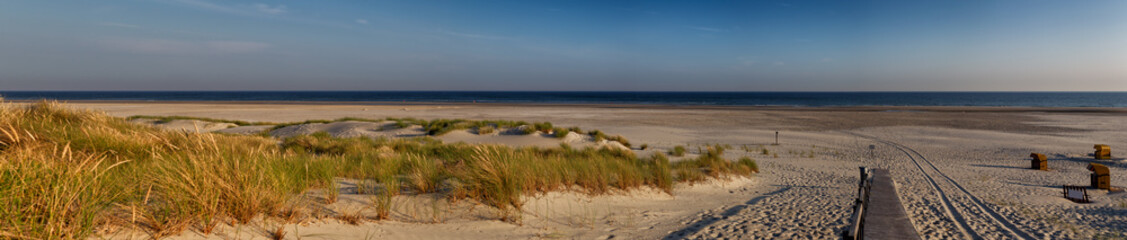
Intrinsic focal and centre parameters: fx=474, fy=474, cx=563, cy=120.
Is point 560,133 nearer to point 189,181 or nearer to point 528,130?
point 528,130

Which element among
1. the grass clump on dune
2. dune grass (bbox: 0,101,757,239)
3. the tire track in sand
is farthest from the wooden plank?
the grass clump on dune

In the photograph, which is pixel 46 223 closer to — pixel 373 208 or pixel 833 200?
pixel 373 208

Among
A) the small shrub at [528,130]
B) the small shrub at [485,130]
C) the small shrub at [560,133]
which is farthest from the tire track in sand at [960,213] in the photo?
the small shrub at [485,130]

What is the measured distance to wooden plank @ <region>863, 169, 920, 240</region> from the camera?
5.68 m

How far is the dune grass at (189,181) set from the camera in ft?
10.6

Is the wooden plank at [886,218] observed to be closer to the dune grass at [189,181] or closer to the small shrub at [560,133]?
the dune grass at [189,181]

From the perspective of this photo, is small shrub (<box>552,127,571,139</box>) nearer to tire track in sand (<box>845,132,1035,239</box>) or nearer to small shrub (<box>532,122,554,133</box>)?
small shrub (<box>532,122,554,133</box>)

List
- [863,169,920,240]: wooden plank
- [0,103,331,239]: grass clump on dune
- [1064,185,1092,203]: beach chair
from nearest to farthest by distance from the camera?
1. [0,103,331,239]: grass clump on dune
2. [863,169,920,240]: wooden plank
3. [1064,185,1092,203]: beach chair

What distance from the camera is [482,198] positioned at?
Answer: 609 cm

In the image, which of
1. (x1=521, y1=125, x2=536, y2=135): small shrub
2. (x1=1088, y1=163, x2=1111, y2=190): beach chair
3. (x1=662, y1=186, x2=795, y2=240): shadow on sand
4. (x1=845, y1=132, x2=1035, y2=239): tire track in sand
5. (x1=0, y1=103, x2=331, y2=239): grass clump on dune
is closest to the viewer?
(x1=0, y1=103, x2=331, y2=239): grass clump on dune

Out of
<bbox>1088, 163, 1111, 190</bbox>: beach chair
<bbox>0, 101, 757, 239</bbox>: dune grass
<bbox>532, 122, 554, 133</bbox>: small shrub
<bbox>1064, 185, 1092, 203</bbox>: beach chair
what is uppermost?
<bbox>0, 101, 757, 239</bbox>: dune grass

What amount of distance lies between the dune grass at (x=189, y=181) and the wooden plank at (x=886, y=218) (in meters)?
3.10

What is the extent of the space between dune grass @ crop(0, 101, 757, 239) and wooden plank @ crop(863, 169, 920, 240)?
3101 mm

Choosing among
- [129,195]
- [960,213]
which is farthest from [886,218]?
[129,195]
